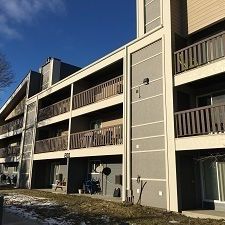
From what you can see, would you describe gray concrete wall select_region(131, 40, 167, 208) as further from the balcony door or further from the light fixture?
the balcony door

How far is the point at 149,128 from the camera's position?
1581cm

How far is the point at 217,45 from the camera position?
13.5 meters

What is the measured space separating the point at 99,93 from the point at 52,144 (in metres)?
7.26

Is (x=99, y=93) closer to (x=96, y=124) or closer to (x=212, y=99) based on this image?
(x=96, y=124)

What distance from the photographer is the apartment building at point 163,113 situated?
536 inches

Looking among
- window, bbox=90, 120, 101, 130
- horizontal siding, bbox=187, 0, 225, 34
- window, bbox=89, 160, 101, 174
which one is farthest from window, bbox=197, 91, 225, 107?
window, bbox=89, 160, 101, 174

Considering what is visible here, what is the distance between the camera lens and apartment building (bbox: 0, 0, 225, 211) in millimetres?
13617

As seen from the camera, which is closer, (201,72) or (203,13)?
(201,72)

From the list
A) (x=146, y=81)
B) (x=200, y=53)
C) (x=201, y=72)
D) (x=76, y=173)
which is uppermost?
(x=200, y=53)

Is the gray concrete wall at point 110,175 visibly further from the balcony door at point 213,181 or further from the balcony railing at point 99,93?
the balcony door at point 213,181

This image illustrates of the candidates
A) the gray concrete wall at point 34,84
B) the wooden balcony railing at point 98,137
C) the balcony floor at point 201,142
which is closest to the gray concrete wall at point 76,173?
the wooden balcony railing at point 98,137

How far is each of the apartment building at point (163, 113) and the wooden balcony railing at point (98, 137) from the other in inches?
2.4

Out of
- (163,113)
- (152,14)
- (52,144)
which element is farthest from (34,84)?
(163,113)

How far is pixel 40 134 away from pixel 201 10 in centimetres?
1921
